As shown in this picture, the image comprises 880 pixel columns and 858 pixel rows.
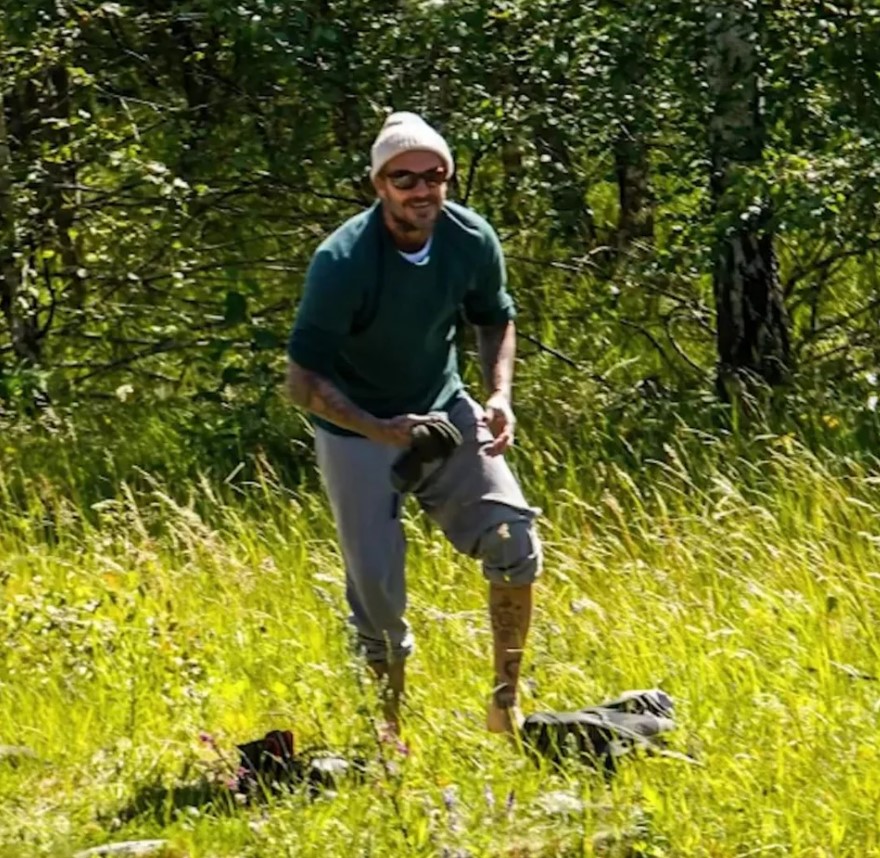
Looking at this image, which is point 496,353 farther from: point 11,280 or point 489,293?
point 11,280

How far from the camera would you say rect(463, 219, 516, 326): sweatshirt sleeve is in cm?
528

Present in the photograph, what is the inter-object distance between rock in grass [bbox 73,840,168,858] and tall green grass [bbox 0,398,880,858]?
6cm

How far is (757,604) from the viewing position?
233 inches

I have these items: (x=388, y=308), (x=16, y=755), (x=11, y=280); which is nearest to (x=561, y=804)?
(x=388, y=308)

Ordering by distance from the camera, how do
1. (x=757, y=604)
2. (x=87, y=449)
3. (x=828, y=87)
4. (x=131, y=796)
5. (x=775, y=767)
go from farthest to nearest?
(x=87, y=449), (x=828, y=87), (x=757, y=604), (x=131, y=796), (x=775, y=767)

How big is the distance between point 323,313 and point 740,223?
3.36 m

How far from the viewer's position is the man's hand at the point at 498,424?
5195 millimetres

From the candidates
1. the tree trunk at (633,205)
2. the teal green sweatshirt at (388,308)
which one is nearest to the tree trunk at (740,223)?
the tree trunk at (633,205)

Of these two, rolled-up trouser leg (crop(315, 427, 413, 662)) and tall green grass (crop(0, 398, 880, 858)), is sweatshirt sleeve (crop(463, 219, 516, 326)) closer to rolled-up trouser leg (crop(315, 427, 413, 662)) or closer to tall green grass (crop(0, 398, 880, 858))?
rolled-up trouser leg (crop(315, 427, 413, 662))

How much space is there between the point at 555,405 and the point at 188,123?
2602 mm

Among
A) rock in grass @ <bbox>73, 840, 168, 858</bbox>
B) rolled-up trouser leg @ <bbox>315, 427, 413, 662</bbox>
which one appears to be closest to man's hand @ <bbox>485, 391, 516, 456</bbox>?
rolled-up trouser leg @ <bbox>315, 427, 413, 662</bbox>

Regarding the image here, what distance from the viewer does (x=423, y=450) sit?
16.4 ft

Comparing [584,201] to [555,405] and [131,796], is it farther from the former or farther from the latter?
[131,796]

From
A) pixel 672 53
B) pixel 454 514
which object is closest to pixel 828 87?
pixel 672 53
